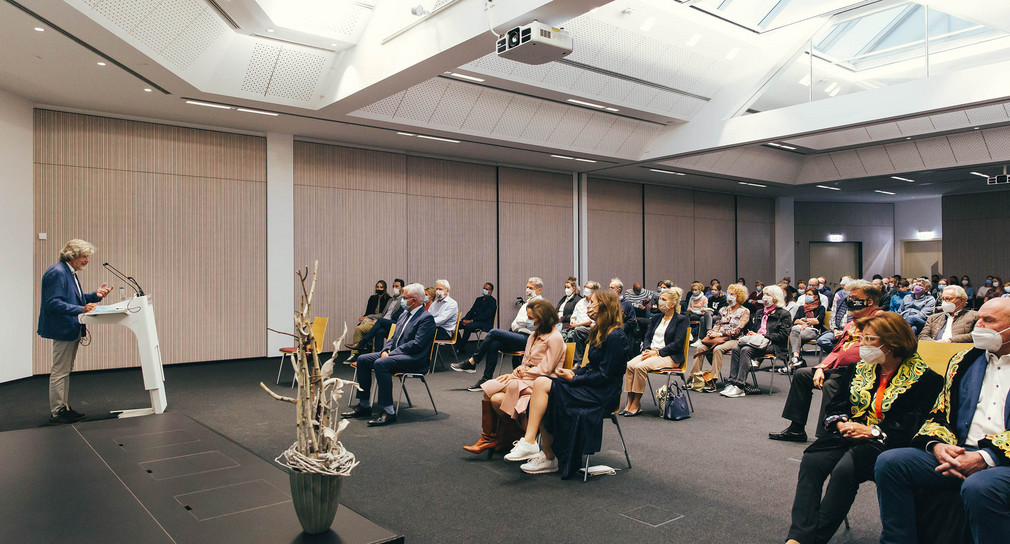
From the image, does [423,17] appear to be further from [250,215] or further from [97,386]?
[97,386]

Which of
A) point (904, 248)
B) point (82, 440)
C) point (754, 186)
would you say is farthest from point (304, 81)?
point (904, 248)

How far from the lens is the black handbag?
6031 millimetres

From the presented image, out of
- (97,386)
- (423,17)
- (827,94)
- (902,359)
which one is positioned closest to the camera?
(902,359)

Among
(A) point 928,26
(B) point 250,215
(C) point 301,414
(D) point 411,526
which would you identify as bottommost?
(D) point 411,526

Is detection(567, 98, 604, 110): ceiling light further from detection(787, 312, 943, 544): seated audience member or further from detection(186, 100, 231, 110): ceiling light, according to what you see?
detection(787, 312, 943, 544): seated audience member

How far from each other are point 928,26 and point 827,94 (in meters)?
1.86

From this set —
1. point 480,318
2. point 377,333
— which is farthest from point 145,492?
point 480,318

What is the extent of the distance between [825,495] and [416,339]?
3.77 metres

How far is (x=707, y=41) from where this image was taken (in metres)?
9.80

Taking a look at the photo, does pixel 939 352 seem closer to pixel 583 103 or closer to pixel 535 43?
pixel 535 43

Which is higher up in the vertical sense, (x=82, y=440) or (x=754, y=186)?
(x=754, y=186)

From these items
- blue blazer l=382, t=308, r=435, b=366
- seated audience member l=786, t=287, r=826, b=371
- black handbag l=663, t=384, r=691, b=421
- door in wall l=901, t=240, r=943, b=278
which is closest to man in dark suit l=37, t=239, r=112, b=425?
blue blazer l=382, t=308, r=435, b=366

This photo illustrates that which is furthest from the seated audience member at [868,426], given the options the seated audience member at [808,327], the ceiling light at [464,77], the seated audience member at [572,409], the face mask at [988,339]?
the ceiling light at [464,77]

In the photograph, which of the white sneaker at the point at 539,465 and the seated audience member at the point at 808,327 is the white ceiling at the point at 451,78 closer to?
the seated audience member at the point at 808,327
